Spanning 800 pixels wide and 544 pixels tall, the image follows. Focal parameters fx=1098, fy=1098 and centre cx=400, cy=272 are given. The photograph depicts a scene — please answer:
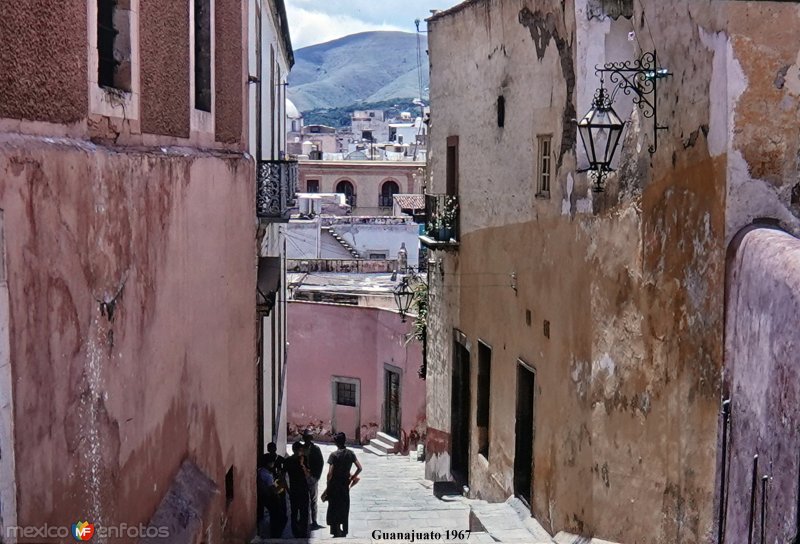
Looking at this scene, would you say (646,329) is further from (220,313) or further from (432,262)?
(432,262)

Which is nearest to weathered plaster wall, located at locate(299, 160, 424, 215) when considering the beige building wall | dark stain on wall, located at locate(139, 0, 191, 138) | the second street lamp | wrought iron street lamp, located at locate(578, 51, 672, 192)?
the beige building wall

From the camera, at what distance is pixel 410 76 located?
472 feet

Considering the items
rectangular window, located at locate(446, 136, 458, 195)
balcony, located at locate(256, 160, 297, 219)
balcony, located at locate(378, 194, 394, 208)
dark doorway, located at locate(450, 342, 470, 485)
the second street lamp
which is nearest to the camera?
the second street lamp

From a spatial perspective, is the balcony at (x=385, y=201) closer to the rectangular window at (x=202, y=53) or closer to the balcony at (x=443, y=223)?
the balcony at (x=443, y=223)

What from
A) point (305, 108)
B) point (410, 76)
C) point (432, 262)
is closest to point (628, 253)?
point (432, 262)

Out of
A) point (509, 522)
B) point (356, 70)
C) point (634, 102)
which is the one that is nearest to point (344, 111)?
point (356, 70)

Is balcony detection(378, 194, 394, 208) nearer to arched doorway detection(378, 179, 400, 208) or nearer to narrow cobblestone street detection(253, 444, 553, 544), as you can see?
arched doorway detection(378, 179, 400, 208)

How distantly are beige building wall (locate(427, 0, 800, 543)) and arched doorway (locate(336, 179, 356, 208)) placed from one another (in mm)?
38882

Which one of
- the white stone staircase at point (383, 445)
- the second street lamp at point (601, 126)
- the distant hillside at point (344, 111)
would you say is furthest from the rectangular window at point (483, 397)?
the distant hillside at point (344, 111)

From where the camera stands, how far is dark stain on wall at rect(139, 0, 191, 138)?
709 cm

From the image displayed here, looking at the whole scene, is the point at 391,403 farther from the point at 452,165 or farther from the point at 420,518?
the point at 420,518

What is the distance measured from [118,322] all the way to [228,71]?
430 cm

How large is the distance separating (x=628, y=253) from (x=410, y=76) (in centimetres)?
13798

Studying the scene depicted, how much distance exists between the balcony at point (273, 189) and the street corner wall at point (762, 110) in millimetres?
6629
